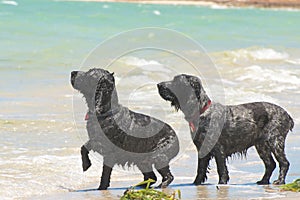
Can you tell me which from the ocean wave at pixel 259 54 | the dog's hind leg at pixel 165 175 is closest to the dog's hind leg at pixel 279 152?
the dog's hind leg at pixel 165 175

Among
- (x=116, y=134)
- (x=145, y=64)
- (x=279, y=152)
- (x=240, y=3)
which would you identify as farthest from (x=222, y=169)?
(x=240, y=3)

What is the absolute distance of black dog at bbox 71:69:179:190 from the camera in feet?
24.7

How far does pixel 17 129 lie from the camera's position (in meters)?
10.9

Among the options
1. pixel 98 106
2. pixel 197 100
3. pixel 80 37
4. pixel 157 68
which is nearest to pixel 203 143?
pixel 197 100

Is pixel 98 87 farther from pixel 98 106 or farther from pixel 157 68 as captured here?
pixel 157 68

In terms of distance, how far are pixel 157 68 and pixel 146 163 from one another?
1061 cm

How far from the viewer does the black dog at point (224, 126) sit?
26.6 feet

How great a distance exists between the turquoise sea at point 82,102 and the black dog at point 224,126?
0.92ft

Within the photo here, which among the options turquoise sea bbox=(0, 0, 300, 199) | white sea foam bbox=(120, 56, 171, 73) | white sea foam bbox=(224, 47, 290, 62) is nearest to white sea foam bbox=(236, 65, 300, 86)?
turquoise sea bbox=(0, 0, 300, 199)

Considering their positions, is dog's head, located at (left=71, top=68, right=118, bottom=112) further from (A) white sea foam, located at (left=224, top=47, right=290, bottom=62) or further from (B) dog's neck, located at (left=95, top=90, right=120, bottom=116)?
(A) white sea foam, located at (left=224, top=47, right=290, bottom=62)

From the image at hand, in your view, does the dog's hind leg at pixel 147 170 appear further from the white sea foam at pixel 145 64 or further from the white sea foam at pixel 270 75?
the white sea foam at pixel 145 64

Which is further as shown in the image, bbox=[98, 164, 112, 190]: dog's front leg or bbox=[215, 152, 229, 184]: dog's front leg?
bbox=[215, 152, 229, 184]: dog's front leg

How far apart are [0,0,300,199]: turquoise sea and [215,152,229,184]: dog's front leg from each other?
10 centimetres

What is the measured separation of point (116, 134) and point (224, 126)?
50.5 inches
